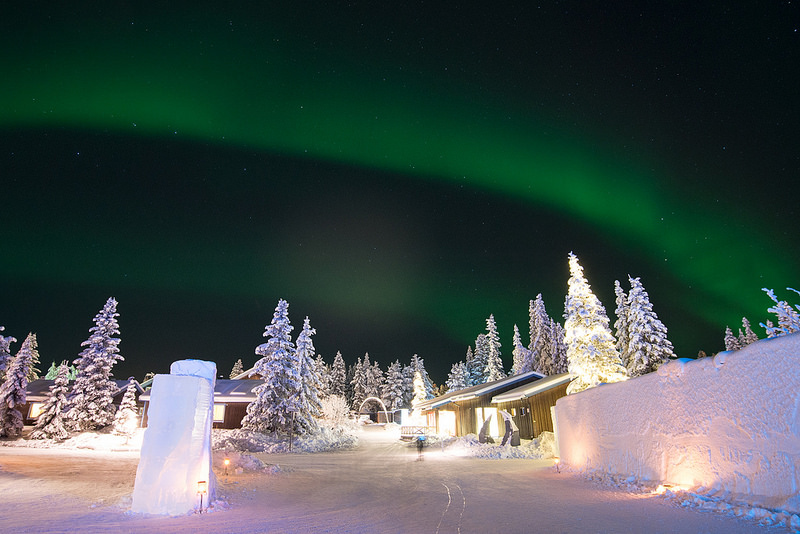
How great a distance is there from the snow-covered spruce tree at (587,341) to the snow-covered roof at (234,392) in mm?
25162

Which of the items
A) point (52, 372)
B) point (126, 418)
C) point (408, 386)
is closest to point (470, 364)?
point (408, 386)

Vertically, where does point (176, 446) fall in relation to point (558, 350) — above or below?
below

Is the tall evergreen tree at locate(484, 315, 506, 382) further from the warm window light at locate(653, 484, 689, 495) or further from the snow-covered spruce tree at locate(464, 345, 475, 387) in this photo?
the warm window light at locate(653, 484, 689, 495)

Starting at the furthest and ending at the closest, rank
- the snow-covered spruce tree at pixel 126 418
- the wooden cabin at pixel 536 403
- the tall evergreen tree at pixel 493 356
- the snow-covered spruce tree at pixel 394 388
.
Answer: the snow-covered spruce tree at pixel 394 388, the tall evergreen tree at pixel 493 356, the snow-covered spruce tree at pixel 126 418, the wooden cabin at pixel 536 403

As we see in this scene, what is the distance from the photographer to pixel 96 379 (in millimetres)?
30453

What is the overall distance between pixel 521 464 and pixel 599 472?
5.47m

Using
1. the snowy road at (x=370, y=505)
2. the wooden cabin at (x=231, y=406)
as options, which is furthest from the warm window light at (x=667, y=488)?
the wooden cabin at (x=231, y=406)

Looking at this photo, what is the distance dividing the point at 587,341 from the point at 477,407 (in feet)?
35.7

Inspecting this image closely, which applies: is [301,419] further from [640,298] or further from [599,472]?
[640,298]

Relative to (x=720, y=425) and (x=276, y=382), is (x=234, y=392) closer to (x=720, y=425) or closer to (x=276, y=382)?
(x=276, y=382)

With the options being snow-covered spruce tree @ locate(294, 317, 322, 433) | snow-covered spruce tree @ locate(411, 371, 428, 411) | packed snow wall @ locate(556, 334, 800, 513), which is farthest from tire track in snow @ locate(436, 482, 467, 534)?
snow-covered spruce tree @ locate(411, 371, 428, 411)

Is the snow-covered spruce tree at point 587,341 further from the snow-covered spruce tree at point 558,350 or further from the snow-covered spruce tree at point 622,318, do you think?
the snow-covered spruce tree at point 558,350

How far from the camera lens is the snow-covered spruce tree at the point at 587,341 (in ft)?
84.0

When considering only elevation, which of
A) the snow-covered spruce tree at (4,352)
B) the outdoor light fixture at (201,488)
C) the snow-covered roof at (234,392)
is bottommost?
the outdoor light fixture at (201,488)
